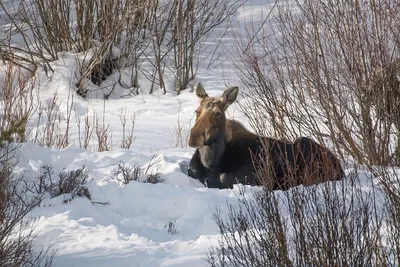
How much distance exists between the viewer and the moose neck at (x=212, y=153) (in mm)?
9547

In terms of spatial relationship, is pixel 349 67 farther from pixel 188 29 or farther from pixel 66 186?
pixel 188 29

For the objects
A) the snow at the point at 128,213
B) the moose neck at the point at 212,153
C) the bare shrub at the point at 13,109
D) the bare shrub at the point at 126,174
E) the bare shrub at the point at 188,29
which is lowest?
the snow at the point at 128,213

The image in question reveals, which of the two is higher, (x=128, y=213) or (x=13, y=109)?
(x=13, y=109)

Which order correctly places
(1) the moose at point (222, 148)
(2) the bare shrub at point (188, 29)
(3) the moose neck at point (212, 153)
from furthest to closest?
(2) the bare shrub at point (188, 29), (3) the moose neck at point (212, 153), (1) the moose at point (222, 148)

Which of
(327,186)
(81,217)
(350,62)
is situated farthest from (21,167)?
(327,186)

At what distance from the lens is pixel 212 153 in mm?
9570

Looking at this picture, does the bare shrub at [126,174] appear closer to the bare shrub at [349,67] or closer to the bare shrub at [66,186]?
the bare shrub at [66,186]

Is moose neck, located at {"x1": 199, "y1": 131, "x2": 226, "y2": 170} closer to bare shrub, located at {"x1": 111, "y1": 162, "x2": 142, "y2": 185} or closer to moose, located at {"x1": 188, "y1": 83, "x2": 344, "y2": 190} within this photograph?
moose, located at {"x1": 188, "y1": 83, "x2": 344, "y2": 190}

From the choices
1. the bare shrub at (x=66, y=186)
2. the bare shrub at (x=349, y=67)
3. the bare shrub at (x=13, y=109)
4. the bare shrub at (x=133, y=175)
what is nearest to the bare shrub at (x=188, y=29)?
the bare shrub at (x=13, y=109)

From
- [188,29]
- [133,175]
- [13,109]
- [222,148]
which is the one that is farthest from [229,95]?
[188,29]

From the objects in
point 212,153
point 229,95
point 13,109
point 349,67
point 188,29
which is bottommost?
point 212,153

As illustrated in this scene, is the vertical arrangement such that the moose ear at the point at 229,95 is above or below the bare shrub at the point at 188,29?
below

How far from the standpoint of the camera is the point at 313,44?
11203 mm

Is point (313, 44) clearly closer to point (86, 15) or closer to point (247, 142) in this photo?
point (247, 142)
